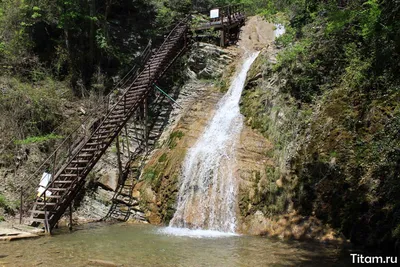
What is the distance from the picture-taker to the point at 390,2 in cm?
550

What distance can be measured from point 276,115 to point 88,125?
29.1ft

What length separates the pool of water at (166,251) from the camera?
6.89 meters

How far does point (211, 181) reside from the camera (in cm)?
1148

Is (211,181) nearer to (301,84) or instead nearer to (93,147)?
(301,84)

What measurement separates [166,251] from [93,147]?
6.31 metres

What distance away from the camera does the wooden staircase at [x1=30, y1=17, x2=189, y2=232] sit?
1077 centimetres

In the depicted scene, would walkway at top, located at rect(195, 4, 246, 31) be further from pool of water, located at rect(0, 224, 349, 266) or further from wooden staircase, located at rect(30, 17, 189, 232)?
pool of water, located at rect(0, 224, 349, 266)

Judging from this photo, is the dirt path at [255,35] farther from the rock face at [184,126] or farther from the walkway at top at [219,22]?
the rock face at [184,126]

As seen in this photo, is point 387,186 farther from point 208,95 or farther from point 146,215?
point 208,95

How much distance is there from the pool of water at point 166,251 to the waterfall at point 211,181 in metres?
0.82

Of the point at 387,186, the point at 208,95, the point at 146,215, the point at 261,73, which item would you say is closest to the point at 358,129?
the point at 387,186

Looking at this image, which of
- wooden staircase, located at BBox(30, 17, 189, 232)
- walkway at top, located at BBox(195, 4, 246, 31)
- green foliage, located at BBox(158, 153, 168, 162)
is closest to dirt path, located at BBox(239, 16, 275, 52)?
walkway at top, located at BBox(195, 4, 246, 31)

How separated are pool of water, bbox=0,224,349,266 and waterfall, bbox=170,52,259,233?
0.82m

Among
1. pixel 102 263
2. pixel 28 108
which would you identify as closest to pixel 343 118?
pixel 102 263
